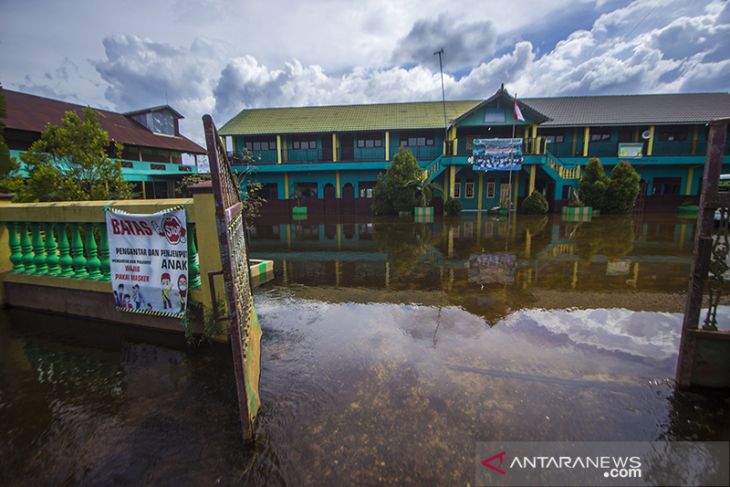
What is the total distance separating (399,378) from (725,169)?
112 ft

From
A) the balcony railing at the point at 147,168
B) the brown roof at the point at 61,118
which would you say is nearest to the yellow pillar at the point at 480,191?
the balcony railing at the point at 147,168

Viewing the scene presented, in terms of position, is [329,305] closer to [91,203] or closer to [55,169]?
[91,203]

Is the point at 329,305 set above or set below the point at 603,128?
below

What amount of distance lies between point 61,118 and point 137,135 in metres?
5.92

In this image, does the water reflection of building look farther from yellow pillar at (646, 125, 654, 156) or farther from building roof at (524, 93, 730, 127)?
building roof at (524, 93, 730, 127)

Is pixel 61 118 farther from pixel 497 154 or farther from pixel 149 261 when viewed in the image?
pixel 497 154

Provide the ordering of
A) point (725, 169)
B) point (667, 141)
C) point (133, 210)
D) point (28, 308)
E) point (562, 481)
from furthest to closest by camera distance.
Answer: point (725, 169) < point (667, 141) < point (28, 308) < point (133, 210) < point (562, 481)

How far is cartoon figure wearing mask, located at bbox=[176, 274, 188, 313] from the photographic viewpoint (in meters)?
3.66

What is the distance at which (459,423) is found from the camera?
2.63m

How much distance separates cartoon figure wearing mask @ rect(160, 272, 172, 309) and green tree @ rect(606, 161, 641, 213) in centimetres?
2137

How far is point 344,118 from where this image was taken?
26.1 m

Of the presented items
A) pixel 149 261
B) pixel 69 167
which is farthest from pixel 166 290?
pixel 69 167

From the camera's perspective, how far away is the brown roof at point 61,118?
17.7 meters

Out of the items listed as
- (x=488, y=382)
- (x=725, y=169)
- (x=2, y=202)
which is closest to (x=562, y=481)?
(x=488, y=382)
